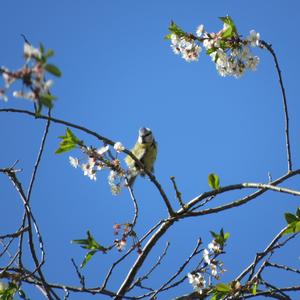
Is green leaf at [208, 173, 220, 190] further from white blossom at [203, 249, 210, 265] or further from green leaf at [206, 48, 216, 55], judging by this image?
green leaf at [206, 48, 216, 55]

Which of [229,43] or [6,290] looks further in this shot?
[229,43]

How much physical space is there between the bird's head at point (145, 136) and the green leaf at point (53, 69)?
24.1ft

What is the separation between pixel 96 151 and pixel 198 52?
4.72ft

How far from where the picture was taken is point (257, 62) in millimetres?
4469

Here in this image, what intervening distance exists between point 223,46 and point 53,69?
297 cm

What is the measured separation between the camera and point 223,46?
437cm

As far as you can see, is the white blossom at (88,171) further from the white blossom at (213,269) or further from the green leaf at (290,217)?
the green leaf at (290,217)

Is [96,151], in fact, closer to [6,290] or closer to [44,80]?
[6,290]

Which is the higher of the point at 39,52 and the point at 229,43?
the point at 229,43

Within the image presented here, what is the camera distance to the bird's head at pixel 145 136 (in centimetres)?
901

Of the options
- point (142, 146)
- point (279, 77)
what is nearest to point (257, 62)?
point (279, 77)

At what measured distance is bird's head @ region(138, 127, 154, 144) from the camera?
29.6 ft

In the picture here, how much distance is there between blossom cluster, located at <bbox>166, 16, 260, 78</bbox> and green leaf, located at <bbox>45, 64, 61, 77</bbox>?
8.87ft

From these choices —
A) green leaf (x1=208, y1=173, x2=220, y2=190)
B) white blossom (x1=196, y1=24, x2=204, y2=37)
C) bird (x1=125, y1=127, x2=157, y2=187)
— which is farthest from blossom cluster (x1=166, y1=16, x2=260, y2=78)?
bird (x1=125, y1=127, x2=157, y2=187)
